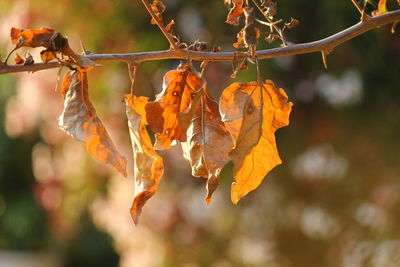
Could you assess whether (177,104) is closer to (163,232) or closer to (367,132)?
(367,132)

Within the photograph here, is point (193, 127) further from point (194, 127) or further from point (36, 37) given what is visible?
point (36, 37)

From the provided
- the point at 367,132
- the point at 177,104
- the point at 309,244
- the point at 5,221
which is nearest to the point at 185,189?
the point at 309,244

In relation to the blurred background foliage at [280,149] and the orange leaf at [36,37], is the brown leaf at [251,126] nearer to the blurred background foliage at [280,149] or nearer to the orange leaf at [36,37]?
the orange leaf at [36,37]

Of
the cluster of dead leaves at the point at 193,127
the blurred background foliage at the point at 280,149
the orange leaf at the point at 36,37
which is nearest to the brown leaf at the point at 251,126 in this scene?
the cluster of dead leaves at the point at 193,127

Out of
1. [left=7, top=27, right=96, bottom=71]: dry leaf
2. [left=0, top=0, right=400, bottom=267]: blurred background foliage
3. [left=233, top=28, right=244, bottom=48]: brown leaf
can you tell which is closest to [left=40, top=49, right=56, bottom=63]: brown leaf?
[left=7, top=27, right=96, bottom=71]: dry leaf

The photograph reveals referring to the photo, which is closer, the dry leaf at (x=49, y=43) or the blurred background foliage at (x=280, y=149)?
the dry leaf at (x=49, y=43)
